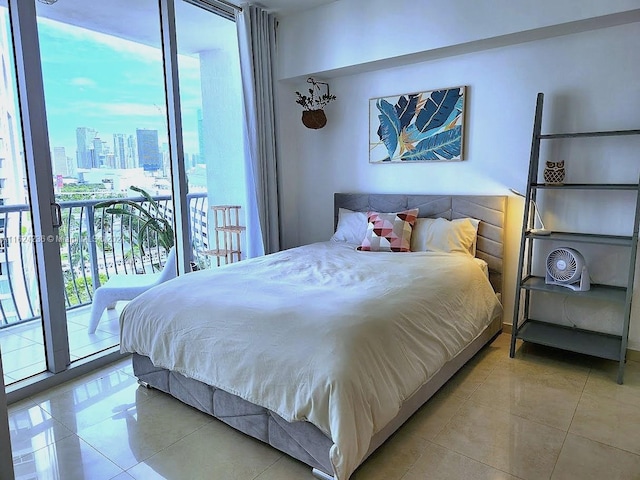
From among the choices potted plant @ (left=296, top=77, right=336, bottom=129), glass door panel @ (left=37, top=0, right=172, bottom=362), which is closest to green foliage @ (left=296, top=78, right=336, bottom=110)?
potted plant @ (left=296, top=77, right=336, bottom=129)

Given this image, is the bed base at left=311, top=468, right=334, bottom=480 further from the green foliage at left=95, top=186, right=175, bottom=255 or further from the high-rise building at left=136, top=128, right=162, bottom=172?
the high-rise building at left=136, top=128, right=162, bottom=172

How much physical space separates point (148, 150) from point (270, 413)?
8.51 ft

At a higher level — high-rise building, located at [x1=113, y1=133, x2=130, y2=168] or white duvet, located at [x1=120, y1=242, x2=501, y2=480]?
high-rise building, located at [x1=113, y1=133, x2=130, y2=168]

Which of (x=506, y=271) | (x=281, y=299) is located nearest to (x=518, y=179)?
(x=506, y=271)

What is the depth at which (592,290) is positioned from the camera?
282 centimetres

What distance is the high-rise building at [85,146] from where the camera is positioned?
3143 mm

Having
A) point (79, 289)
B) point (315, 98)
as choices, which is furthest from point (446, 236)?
point (79, 289)

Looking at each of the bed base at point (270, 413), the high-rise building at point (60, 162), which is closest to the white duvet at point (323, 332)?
the bed base at point (270, 413)

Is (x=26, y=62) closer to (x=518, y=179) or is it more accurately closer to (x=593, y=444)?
(x=518, y=179)

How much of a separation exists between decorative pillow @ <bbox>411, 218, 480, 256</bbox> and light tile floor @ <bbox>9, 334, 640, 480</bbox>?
937mm

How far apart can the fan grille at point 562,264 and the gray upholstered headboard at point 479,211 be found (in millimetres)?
392

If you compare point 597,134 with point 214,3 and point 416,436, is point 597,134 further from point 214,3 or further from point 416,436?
point 214,3

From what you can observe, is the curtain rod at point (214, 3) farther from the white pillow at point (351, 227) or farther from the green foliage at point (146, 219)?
the white pillow at point (351, 227)

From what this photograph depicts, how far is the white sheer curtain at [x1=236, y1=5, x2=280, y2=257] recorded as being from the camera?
3.75 m
